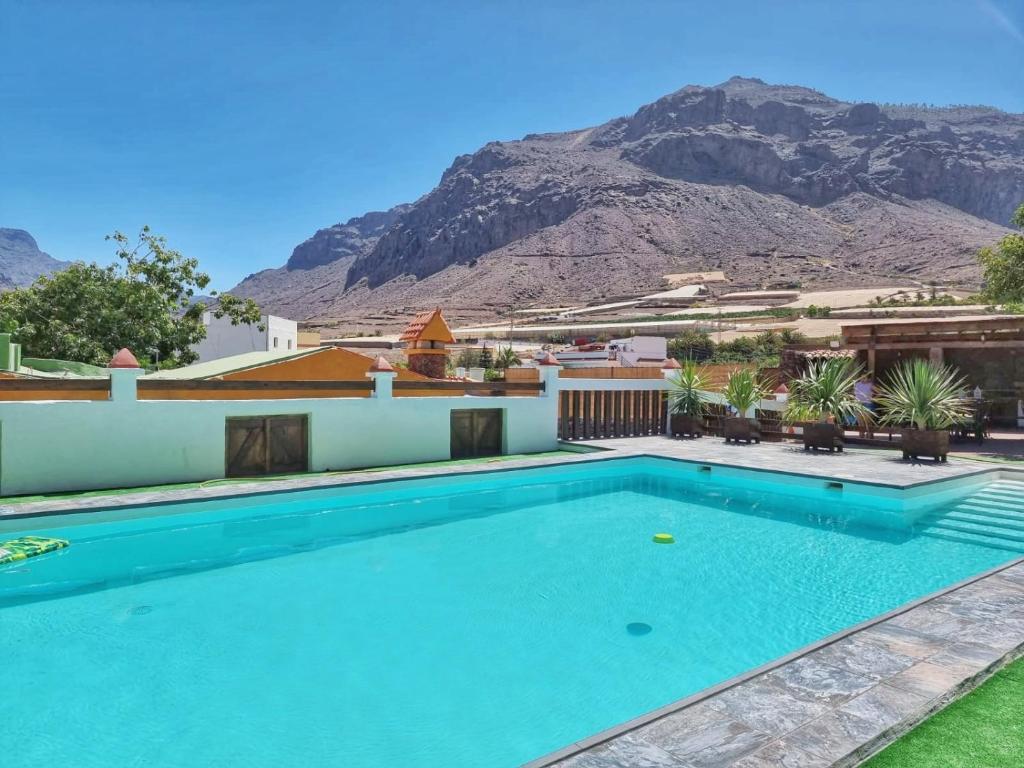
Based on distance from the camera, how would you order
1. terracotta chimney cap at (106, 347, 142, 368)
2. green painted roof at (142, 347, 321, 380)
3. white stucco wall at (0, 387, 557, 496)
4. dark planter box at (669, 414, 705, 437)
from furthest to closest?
1. dark planter box at (669, 414, 705, 437)
2. green painted roof at (142, 347, 321, 380)
3. terracotta chimney cap at (106, 347, 142, 368)
4. white stucco wall at (0, 387, 557, 496)

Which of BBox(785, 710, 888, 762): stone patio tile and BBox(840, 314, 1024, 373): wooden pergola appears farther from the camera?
BBox(840, 314, 1024, 373): wooden pergola

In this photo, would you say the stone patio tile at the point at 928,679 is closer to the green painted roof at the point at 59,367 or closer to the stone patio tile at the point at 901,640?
the stone patio tile at the point at 901,640

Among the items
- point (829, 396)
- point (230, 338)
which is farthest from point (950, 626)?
point (230, 338)

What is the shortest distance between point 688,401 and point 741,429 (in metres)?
1.69

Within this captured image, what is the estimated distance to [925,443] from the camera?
12289 millimetres

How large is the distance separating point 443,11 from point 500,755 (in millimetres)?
26175

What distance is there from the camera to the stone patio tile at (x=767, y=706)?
10.0 ft

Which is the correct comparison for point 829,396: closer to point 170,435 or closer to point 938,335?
point 938,335

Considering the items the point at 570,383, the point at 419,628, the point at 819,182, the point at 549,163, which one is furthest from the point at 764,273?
the point at 419,628

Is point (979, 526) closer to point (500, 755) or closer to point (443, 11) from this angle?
point (500, 755)

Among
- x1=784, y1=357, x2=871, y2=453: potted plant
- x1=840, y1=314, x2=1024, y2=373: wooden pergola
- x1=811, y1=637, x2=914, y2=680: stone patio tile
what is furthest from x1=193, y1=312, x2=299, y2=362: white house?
x1=811, y1=637, x2=914, y2=680: stone patio tile

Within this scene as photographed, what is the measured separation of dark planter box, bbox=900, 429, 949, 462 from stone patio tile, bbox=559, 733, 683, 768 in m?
12.0

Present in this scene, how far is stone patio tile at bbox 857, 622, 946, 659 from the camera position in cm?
388

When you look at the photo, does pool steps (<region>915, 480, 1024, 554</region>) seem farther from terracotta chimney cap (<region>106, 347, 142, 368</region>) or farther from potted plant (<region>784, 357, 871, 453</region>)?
terracotta chimney cap (<region>106, 347, 142, 368</region>)
